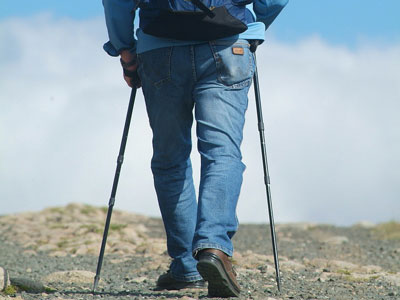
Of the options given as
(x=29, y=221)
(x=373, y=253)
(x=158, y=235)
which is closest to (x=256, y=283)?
(x=373, y=253)

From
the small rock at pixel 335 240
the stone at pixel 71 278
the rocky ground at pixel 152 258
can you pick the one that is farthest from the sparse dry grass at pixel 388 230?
the stone at pixel 71 278

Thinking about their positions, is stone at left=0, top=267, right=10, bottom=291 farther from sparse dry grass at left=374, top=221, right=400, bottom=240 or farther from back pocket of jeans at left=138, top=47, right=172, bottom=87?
sparse dry grass at left=374, top=221, right=400, bottom=240

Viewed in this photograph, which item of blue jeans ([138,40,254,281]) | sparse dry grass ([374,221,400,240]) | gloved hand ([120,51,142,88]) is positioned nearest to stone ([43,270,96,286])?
gloved hand ([120,51,142,88])

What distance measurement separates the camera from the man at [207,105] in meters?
4.68

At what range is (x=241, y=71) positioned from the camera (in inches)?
191

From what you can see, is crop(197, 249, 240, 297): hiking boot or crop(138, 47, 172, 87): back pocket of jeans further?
crop(138, 47, 172, 87): back pocket of jeans

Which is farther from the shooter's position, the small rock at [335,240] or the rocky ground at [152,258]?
the small rock at [335,240]

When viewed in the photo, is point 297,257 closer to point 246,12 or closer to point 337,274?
point 337,274

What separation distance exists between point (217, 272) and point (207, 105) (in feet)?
3.29

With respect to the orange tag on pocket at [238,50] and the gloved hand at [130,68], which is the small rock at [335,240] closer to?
the gloved hand at [130,68]

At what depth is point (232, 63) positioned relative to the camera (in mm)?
4809

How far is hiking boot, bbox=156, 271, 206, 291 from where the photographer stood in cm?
546

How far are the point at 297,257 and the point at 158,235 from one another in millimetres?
3399

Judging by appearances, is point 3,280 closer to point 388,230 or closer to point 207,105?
point 207,105
